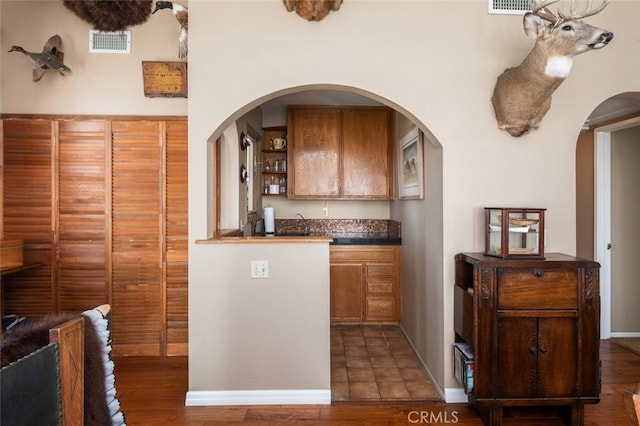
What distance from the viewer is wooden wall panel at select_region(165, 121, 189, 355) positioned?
3137mm

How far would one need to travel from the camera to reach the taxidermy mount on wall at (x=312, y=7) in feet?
7.52

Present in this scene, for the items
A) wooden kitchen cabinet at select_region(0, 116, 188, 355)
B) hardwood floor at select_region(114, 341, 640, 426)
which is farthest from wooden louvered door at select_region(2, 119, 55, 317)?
hardwood floor at select_region(114, 341, 640, 426)

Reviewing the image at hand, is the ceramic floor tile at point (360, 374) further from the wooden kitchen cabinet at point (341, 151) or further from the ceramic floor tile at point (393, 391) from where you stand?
the wooden kitchen cabinet at point (341, 151)

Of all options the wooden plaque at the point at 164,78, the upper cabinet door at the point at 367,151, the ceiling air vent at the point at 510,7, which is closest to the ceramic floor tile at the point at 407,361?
the upper cabinet door at the point at 367,151

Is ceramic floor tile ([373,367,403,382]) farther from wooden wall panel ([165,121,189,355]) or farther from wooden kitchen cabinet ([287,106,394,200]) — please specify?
wooden kitchen cabinet ([287,106,394,200])

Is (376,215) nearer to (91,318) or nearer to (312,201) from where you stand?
(312,201)

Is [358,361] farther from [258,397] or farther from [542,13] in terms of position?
[542,13]

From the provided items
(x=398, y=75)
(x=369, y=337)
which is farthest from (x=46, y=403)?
(x=369, y=337)

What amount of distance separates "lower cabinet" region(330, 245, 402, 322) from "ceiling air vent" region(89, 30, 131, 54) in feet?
9.70

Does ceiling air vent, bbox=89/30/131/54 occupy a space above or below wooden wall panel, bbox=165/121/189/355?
above

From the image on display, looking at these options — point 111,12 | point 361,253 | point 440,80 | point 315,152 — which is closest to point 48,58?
point 111,12

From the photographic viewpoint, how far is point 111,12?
9.91ft

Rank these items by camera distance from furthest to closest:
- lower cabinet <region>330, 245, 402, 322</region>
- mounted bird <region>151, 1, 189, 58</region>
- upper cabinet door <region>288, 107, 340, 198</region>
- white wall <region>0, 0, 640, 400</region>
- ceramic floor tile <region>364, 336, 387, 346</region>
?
upper cabinet door <region>288, 107, 340, 198</region>
lower cabinet <region>330, 245, 402, 322</region>
ceramic floor tile <region>364, 336, 387, 346</region>
mounted bird <region>151, 1, 189, 58</region>
white wall <region>0, 0, 640, 400</region>

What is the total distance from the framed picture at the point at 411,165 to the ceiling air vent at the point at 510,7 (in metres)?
0.98
